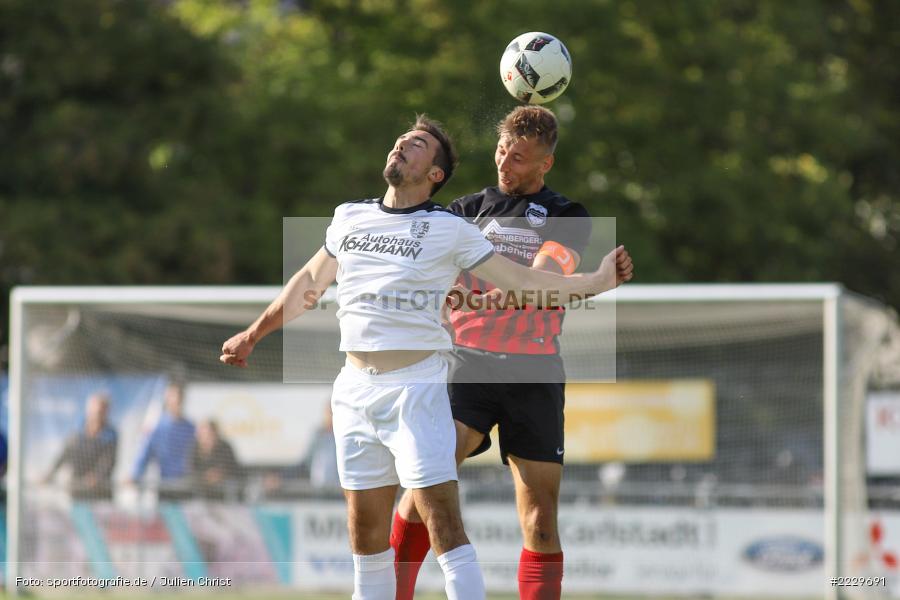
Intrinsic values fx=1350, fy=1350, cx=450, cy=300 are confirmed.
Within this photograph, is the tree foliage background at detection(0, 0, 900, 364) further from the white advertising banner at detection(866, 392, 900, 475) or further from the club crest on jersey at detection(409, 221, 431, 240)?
the club crest on jersey at detection(409, 221, 431, 240)

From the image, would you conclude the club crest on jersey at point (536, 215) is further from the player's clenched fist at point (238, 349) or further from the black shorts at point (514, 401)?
the player's clenched fist at point (238, 349)

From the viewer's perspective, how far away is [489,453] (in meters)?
14.1

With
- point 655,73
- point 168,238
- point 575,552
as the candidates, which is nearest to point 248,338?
point 575,552

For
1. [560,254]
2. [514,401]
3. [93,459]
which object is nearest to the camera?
[560,254]

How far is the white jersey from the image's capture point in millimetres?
5785

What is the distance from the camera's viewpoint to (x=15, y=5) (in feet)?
69.4

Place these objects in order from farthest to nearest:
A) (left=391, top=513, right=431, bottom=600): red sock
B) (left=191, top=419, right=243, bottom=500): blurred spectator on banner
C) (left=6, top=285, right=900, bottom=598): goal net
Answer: (left=191, top=419, right=243, bottom=500): blurred spectator on banner → (left=6, top=285, right=900, bottom=598): goal net → (left=391, top=513, right=431, bottom=600): red sock

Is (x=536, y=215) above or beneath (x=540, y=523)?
above

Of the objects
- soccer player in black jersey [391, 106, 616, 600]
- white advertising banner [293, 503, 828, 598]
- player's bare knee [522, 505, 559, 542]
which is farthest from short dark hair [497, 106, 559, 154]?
white advertising banner [293, 503, 828, 598]

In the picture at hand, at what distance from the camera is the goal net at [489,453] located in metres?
12.8

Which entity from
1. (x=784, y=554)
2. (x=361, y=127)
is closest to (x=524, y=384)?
(x=784, y=554)

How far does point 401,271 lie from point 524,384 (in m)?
1.03

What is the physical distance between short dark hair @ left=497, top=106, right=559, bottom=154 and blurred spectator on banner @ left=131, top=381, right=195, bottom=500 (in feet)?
25.2

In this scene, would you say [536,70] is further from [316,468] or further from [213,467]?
[213,467]
